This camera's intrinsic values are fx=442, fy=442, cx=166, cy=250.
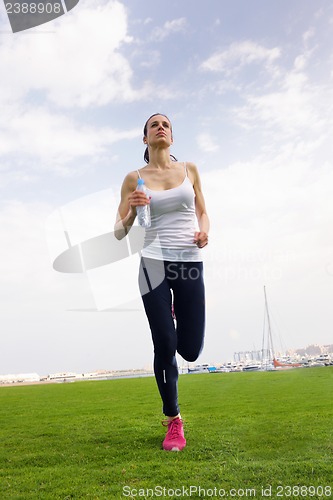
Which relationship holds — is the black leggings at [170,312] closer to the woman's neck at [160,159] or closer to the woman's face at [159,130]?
the woman's neck at [160,159]

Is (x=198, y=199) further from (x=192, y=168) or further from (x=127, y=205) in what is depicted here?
(x=127, y=205)

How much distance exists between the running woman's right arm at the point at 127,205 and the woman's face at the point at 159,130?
40 centimetres

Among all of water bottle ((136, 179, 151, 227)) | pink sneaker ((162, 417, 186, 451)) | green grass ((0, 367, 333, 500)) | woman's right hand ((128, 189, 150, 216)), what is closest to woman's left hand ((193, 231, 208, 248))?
water bottle ((136, 179, 151, 227))

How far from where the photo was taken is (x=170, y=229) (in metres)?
4.04

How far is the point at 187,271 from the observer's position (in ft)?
13.3

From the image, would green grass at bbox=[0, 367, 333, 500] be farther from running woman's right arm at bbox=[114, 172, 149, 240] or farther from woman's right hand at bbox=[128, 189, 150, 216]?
woman's right hand at bbox=[128, 189, 150, 216]

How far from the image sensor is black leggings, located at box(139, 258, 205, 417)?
12.8 ft

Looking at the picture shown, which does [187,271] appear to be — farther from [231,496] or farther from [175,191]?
[231,496]

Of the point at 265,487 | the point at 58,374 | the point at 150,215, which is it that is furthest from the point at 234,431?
the point at 58,374

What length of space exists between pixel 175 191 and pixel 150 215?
0.32 meters

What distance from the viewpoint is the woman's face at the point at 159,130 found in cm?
429

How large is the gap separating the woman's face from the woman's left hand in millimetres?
1007

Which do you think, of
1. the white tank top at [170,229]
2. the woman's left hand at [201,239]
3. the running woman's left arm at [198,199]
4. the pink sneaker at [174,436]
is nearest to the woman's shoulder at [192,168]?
the running woman's left arm at [198,199]

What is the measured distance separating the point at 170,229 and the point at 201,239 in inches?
11.7
